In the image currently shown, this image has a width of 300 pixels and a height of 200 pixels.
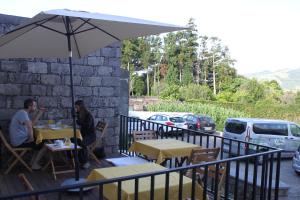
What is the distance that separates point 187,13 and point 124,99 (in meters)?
44.0

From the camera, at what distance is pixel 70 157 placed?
6.91 metres

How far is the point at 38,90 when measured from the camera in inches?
289

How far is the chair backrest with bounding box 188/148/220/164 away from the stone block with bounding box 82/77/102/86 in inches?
160

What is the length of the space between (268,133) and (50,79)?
985 cm

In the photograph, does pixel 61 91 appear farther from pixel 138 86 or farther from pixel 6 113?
pixel 138 86

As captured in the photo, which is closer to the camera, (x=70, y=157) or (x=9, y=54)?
(x=9, y=54)

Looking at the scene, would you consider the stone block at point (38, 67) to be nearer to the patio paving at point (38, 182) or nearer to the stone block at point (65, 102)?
the stone block at point (65, 102)

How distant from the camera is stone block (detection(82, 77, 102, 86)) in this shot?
26.1 ft

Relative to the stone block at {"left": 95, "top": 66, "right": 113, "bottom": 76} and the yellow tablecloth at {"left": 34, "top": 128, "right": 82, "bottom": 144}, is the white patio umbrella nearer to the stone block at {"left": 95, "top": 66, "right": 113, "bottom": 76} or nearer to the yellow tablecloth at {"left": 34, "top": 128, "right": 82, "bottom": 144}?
the yellow tablecloth at {"left": 34, "top": 128, "right": 82, "bottom": 144}

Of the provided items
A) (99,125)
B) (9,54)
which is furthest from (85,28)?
(99,125)

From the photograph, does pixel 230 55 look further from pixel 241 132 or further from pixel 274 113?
pixel 241 132

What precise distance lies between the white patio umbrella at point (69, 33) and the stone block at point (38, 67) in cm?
151

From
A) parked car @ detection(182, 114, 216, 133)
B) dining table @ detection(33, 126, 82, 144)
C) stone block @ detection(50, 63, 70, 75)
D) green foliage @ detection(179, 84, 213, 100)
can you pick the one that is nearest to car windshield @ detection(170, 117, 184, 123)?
parked car @ detection(182, 114, 216, 133)

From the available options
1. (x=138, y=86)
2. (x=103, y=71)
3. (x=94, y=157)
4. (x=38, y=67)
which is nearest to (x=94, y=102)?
(x=103, y=71)
